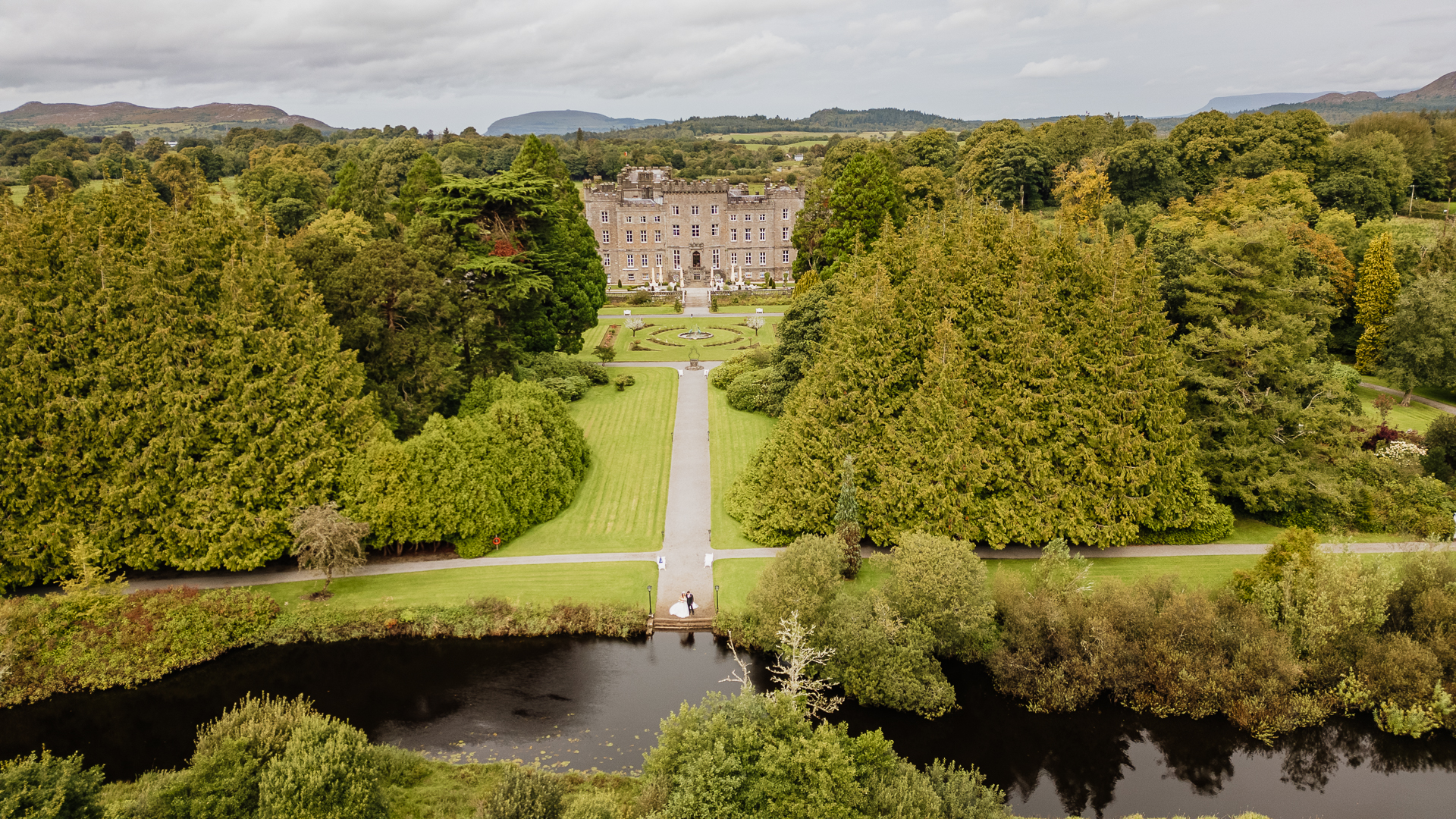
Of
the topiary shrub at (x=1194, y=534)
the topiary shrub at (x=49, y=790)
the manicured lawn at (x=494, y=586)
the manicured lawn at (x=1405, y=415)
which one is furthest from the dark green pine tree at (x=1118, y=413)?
the topiary shrub at (x=49, y=790)

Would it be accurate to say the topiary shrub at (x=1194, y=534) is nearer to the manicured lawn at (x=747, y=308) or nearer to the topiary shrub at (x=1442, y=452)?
the topiary shrub at (x=1442, y=452)

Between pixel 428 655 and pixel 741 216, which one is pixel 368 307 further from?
pixel 741 216

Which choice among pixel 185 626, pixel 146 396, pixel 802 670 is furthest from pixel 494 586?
pixel 146 396

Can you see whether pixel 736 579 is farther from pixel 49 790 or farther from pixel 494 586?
pixel 49 790

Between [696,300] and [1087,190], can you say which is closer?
[1087,190]

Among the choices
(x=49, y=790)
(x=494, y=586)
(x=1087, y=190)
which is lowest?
(x=494, y=586)

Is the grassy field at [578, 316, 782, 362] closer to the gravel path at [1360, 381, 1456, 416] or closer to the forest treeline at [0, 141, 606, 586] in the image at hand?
the forest treeline at [0, 141, 606, 586]

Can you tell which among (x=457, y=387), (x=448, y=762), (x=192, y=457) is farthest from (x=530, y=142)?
(x=448, y=762)

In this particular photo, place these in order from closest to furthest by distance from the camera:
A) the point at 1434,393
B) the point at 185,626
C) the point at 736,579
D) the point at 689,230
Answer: the point at 185,626
the point at 736,579
the point at 1434,393
the point at 689,230
